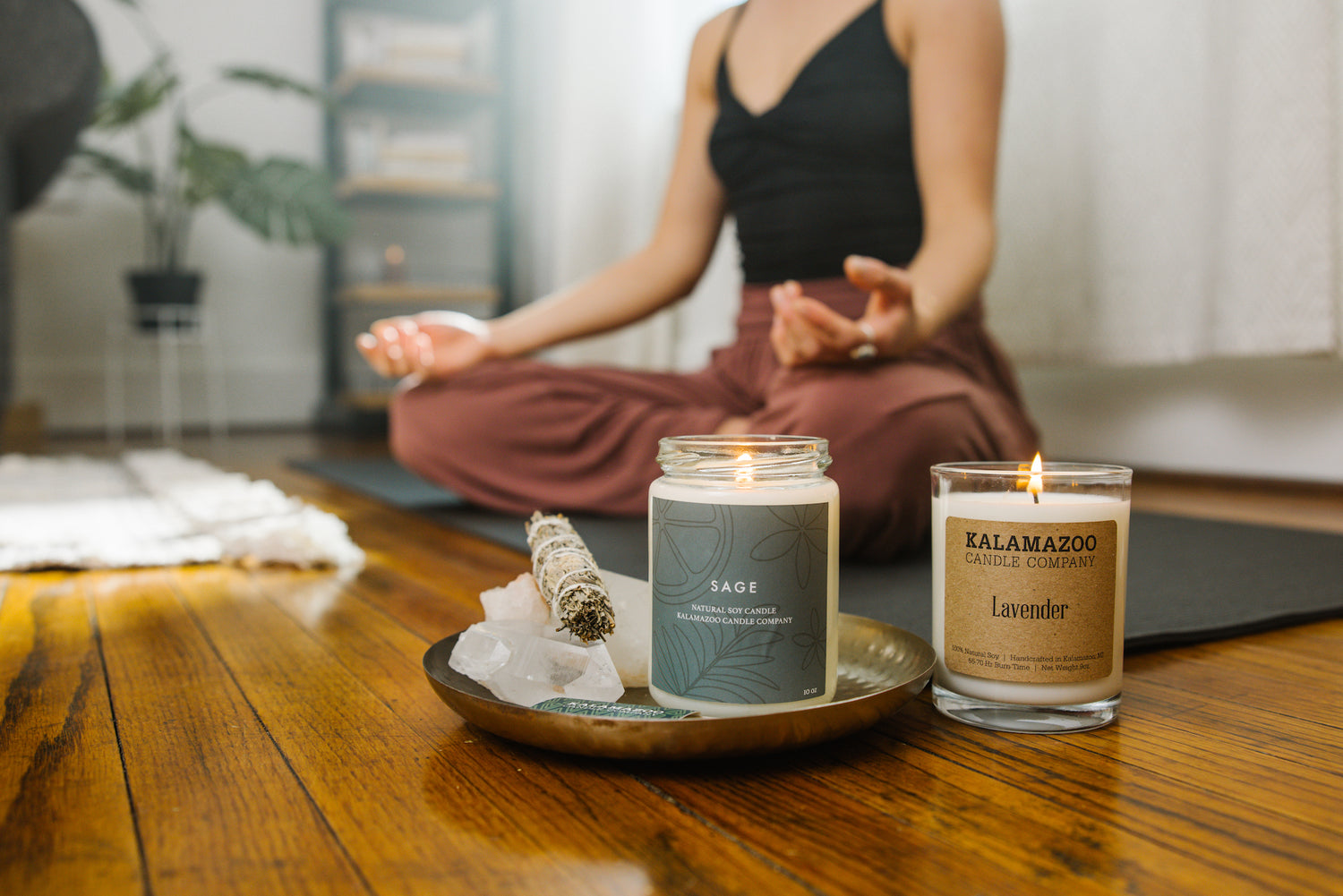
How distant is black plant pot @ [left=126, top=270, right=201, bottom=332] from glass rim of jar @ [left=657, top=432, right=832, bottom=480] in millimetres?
3141

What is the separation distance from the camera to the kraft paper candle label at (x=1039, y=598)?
507 millimetres

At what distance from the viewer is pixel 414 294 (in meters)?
3.37

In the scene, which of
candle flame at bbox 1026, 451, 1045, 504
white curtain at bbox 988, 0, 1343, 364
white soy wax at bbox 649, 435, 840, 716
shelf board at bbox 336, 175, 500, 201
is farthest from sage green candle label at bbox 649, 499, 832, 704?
shelf board at bbox 336, 175, 500, 201

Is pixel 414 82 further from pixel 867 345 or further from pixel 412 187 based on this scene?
pixel 867 345

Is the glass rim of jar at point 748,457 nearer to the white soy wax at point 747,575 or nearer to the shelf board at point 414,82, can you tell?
the white soy wax at point 747,575

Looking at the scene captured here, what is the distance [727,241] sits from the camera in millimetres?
2506

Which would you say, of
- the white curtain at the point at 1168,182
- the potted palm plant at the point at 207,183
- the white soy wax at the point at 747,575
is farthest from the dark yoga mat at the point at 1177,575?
the potted palm plant at the point at 207,183

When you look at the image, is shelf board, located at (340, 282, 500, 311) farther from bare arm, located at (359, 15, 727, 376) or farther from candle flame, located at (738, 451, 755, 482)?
candle flame, located at (738, 451, 755, 482)

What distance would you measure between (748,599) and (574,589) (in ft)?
0.27

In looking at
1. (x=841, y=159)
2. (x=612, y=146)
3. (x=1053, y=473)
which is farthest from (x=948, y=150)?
(x=612, y=146)

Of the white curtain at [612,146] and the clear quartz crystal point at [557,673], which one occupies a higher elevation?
the white curtain at [612,146]

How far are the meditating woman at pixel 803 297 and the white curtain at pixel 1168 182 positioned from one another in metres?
0.48

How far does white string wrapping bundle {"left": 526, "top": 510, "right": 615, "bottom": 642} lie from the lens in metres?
0.50

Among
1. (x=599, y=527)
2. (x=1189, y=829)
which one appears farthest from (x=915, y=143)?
(x=1189, y=829)
